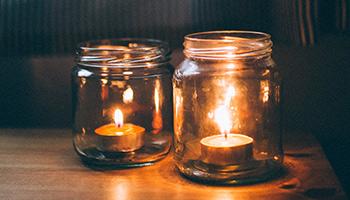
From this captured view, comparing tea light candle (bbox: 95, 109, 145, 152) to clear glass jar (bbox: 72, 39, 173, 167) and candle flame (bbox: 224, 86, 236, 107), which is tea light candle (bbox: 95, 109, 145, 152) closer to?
clear glass jar (bbox: 72, 39, 173, 167)

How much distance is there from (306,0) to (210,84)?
0.92ft

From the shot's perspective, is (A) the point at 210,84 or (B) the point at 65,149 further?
(B) the point at 65,149

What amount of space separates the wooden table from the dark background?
0.19 meters

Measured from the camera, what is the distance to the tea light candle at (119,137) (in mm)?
926

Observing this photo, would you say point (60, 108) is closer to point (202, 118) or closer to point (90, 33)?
point (90, 33)

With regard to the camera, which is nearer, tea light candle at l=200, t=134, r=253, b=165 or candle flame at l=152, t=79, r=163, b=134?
tea light candle at l=200, t=134, r=253, b=165

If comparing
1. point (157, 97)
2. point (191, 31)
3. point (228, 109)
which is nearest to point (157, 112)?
point (157, 97)

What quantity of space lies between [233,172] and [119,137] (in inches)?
8.0

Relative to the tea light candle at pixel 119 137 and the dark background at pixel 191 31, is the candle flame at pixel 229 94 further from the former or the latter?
the dark background at pixel 191 31

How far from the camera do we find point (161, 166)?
91 centimetres

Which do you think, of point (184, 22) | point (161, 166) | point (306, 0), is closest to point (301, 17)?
point (306, 0)

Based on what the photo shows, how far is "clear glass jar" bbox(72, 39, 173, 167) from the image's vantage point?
925mm

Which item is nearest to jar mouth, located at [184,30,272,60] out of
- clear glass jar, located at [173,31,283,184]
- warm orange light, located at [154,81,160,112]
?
clear glass jar, located at [173,31,283,184]

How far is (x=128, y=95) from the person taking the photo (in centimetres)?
97
